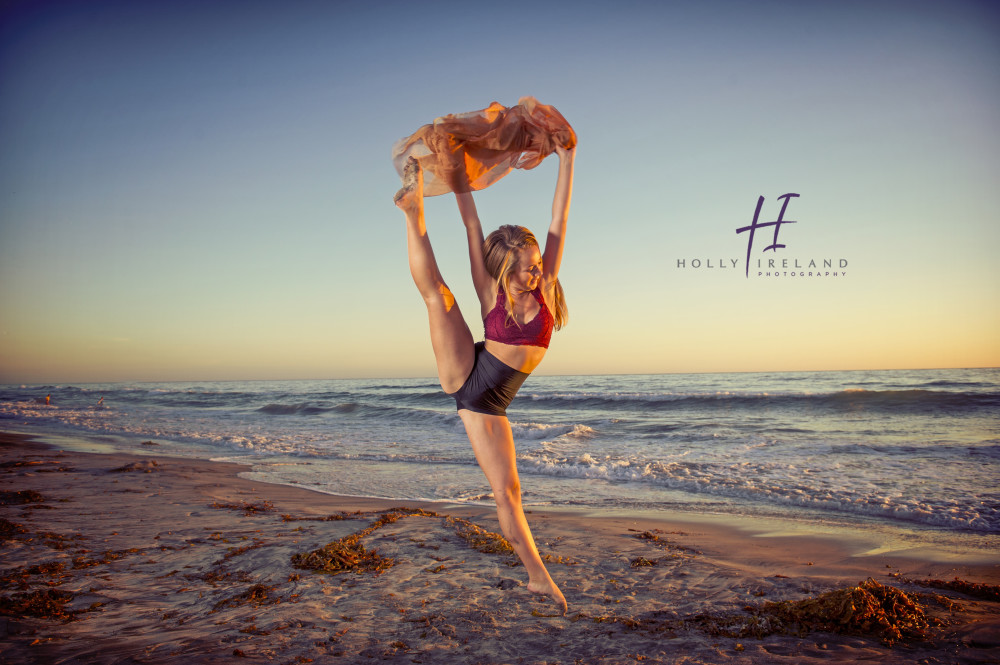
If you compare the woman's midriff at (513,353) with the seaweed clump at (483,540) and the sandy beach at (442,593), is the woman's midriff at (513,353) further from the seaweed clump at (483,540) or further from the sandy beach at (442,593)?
the seaweed clump at (483,540)

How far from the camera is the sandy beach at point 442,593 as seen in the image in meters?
2.96

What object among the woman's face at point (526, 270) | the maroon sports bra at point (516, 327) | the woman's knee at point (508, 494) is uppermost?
the woman's face at point (526, 270)

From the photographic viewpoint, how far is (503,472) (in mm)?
3062

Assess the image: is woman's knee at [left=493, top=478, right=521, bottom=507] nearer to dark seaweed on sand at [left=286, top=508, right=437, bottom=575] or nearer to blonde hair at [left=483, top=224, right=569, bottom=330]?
blonde hair at [left=483, top=224, right=569, bottom=330]

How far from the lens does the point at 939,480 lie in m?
8.45

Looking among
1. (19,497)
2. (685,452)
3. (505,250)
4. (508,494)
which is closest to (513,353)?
(505,250)

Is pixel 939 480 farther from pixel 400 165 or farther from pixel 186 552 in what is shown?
pixel 186 552

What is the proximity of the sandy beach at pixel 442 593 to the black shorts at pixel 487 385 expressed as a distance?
129 centimetres

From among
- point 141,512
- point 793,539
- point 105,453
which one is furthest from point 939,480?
point 105,453

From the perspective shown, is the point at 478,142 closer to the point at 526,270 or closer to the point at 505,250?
the point at 505,250

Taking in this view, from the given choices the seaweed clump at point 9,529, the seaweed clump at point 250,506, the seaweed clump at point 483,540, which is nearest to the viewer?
the seaweed clump at point 483,540

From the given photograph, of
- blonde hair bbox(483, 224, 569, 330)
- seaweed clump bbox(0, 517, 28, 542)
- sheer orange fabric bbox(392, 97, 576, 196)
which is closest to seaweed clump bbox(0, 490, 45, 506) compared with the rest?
seaweed clump bbox(0, 517, 28, 542)

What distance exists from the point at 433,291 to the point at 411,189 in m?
0.53

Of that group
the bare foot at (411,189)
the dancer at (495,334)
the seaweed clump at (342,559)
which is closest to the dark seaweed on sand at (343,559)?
the seaweed clump at (342,559)
